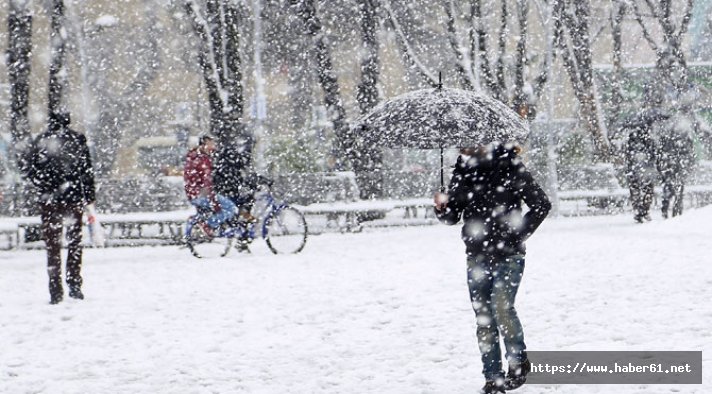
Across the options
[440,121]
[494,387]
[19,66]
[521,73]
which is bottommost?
[494,387]

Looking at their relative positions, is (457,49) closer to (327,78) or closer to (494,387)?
(327,78)

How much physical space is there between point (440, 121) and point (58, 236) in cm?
482

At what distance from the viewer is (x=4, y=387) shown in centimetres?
734

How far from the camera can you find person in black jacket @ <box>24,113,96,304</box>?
437 inches

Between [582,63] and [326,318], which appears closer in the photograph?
[326,318]

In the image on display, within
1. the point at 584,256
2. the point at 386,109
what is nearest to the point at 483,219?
the point at 386,109

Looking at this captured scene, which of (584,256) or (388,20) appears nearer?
(584,256)

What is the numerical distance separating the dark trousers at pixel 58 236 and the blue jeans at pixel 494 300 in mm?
5871

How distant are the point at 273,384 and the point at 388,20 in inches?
748

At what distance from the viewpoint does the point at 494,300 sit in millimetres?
6535

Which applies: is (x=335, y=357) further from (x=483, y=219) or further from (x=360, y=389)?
(x=483, y=219)

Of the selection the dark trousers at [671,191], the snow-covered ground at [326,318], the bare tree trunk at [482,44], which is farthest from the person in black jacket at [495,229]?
the bare tree trunk at [482,44]

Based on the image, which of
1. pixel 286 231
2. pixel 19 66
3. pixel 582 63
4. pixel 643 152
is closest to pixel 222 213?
pixel 286 231

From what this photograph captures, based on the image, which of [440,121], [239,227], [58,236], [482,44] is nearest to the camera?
[58,236]
